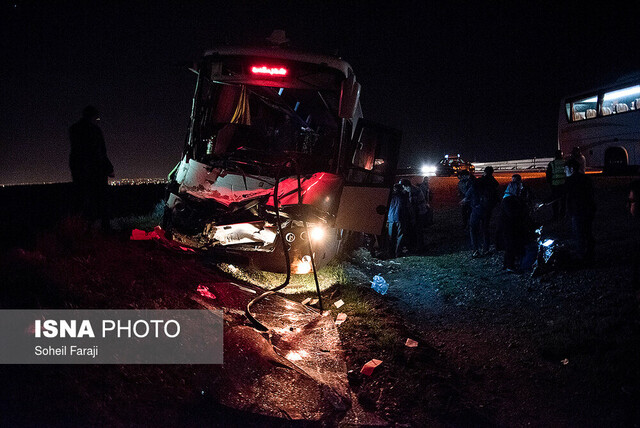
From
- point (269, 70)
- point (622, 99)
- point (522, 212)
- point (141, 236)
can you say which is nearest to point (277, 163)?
point (269, 70)

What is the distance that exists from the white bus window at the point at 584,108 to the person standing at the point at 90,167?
1628 centimetres

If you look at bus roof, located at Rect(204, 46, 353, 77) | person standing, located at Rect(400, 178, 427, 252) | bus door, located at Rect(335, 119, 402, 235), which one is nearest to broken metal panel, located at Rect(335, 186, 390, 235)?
bus door, located at Rect(335, 119, 402, 235)

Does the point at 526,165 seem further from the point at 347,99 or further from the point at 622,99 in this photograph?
the point at 347,99

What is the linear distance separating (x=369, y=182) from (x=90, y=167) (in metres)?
4.17

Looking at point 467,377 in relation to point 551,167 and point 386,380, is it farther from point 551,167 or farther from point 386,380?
→ point 551,167

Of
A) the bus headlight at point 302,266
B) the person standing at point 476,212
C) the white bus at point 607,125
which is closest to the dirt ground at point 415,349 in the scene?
the bus headlight at point 302,266

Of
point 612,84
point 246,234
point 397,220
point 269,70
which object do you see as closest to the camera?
point 246,234

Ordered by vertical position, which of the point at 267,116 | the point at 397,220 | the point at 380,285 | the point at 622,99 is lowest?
the point at 380,285

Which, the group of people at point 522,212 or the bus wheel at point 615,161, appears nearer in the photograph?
the group of people at point 522,212

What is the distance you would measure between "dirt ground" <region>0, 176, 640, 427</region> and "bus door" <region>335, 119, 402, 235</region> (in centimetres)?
135

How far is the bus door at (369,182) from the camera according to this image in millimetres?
6016

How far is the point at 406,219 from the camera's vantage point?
10570 millimetres

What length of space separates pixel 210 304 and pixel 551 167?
10074mm

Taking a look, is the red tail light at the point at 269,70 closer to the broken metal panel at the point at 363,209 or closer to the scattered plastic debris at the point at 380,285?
the broken metal panel at the point at 363,209
